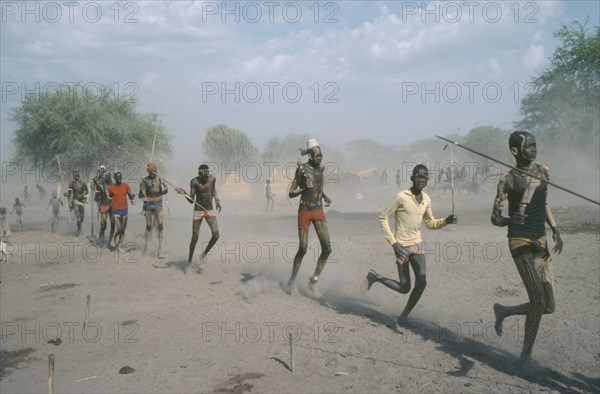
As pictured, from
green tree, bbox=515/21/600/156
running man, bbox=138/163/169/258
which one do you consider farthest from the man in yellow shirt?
green tree, bbox=515/21/600/156

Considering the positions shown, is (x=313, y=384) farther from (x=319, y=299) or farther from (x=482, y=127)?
(x=482, y=127)

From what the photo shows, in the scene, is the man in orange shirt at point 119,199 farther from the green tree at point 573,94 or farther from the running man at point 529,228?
the green tree at point 573,94

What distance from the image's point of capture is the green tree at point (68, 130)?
2267cm

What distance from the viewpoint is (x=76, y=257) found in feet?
41.7

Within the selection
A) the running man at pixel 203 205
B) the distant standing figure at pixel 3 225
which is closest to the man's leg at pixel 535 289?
the running man at pixel 203 205

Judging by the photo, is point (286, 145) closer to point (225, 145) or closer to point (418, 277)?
point (225, 145)

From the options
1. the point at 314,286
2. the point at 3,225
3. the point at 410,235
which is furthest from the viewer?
the point at 3,225

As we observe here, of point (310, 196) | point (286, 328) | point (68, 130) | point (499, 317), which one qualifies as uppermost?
point (68, 130)

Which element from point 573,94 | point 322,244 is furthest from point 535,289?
point 573,94

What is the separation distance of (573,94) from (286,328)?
3180cm

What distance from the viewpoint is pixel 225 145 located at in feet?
183

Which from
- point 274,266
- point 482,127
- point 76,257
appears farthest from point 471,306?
point 482,127

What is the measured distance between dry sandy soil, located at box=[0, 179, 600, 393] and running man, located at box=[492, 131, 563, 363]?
60cm

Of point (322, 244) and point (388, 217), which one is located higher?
point (388, 217)
